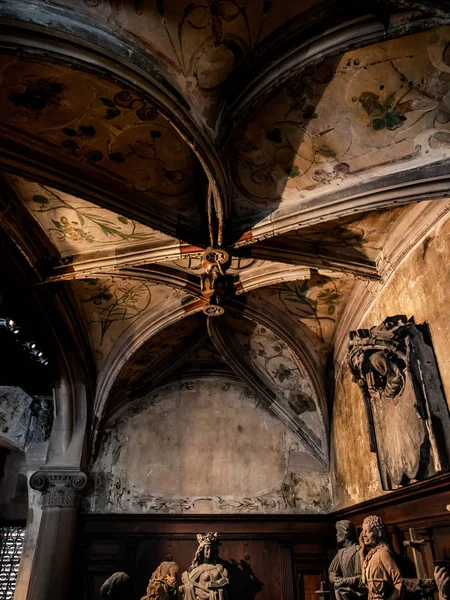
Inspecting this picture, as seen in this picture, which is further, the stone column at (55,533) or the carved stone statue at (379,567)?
the stone column at (55,533)

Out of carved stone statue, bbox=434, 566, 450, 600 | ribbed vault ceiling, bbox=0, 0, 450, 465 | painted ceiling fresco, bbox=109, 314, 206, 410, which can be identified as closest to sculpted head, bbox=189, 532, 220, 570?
A: painted ceiling fresco, bbox=109, 314, 206, 410

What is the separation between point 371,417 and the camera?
494cm

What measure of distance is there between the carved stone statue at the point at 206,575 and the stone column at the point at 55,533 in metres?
1.56

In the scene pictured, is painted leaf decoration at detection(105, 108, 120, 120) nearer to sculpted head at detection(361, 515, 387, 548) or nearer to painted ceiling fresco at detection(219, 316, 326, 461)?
painted ceiling fresco at detection(219, 316, 326, 461)

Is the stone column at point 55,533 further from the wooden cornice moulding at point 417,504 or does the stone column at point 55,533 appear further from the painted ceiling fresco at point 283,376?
the wooden cornice moulding at point 417,504

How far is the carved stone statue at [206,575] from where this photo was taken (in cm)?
586

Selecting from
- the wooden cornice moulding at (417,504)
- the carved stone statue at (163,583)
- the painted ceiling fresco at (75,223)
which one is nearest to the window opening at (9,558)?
the carved stone statue at (163,583)

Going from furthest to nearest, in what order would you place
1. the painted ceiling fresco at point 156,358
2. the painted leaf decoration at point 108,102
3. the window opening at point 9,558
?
the window opening at point 9,558
the painted ceiling fresco at point 156,358
the painted leaf decoration at point 108,102

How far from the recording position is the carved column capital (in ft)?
21.9

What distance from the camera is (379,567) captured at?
12.8 ft

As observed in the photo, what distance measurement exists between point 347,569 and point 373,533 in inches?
44.4

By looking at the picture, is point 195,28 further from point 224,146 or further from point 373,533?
point 373,533

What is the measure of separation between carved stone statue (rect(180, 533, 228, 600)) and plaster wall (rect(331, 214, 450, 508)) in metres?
1.78

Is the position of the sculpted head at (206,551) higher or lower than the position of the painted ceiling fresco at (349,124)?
lower
